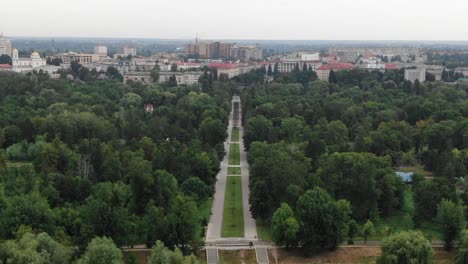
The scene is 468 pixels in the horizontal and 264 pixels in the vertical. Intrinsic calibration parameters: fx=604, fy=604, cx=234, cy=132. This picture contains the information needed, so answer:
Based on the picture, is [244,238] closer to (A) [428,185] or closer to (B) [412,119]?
(A) [428,185]

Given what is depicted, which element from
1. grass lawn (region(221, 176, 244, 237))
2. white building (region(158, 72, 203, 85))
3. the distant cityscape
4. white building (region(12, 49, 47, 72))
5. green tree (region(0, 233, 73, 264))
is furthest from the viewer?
white building (region(12, 49, 47, 72))

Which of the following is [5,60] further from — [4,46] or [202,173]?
[202,173]

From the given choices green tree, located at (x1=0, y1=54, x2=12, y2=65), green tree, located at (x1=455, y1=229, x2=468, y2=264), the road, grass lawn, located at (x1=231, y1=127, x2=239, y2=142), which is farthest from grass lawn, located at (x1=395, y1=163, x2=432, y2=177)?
green tree, located at (x1=0, y1=54, x2=12, y2=65)

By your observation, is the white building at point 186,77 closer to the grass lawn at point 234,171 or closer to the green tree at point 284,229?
the grass lawn at point 234,171

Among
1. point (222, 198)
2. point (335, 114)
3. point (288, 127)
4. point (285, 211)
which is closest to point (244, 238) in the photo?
point (285, 211)

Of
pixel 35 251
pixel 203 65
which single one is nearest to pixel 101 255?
pixel 35 251

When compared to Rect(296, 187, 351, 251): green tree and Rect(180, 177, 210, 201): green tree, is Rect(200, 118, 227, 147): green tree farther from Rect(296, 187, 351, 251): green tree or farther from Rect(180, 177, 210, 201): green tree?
Rect(296, 187, 351, 251): green tree
